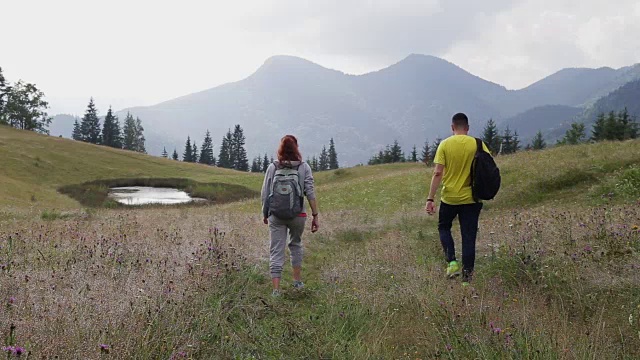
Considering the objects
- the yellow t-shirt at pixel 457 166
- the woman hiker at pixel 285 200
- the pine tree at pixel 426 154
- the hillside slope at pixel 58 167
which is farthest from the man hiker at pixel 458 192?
the pine tree at pixel 426 154

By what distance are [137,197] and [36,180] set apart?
12469 mm

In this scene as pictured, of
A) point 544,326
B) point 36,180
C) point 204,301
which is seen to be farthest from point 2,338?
point 36,180

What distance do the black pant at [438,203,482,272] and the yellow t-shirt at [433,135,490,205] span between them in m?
0.13

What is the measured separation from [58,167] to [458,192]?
53904 millimetres

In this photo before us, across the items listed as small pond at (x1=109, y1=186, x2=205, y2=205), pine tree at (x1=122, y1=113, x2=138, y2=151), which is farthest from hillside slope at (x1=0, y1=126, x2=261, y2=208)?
pine tree at (x1=122, y1=113, x2=138, y2=151)

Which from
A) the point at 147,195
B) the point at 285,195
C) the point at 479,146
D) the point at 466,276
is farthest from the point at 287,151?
the point at 147,195

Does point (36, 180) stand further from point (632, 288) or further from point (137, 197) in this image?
point (632, 288)

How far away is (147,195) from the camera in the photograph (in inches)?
1661

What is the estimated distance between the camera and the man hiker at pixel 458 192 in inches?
272

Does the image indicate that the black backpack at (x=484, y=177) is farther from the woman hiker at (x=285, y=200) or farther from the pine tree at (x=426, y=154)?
the pine tree at (x=426, y=154)

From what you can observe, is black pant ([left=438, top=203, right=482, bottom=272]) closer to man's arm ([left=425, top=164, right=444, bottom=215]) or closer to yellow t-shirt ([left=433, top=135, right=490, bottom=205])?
yellow t-shirt ([left=433, top=135, right=490, bottom=205])

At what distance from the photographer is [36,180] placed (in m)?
42.9

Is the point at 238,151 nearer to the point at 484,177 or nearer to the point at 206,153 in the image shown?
the point at 206,153

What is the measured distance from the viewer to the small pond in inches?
1458
